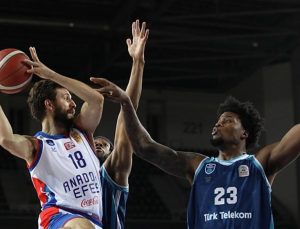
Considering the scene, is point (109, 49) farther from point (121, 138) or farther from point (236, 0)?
point (121, 138)

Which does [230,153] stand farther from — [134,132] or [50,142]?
[50,142]

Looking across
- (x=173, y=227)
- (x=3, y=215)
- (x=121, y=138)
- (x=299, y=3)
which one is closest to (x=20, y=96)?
(x=3, y=215)

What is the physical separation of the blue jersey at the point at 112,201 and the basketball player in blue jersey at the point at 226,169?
57 centimetres

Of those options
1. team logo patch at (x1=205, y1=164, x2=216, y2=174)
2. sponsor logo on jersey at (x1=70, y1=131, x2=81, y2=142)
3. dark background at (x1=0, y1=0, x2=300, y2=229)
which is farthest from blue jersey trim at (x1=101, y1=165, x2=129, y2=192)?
dark background at (x1=0, y1=0, x2=300, y2=229)

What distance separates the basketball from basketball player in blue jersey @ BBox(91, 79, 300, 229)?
622 millimetres

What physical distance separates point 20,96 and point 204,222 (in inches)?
515

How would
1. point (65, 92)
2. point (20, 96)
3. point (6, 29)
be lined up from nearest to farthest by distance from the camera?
point (65, 92) → point (6, 29) → point (20, 96)

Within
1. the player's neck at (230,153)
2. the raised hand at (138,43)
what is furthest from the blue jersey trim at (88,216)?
the raised hand at (138,43)

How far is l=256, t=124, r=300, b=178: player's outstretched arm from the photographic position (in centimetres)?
446

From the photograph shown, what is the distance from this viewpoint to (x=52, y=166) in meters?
4.60

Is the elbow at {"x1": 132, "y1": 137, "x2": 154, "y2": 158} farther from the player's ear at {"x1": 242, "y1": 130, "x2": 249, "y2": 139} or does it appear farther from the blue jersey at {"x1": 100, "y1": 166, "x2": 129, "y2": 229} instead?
the player's ear at {"x1": 242, "y1": 130, "x2": 249, "y2": 139}

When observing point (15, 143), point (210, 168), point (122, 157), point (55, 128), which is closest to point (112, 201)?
point (122, 157)

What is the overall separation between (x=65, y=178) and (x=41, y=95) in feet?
2.24

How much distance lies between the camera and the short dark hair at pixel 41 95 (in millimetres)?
4848
